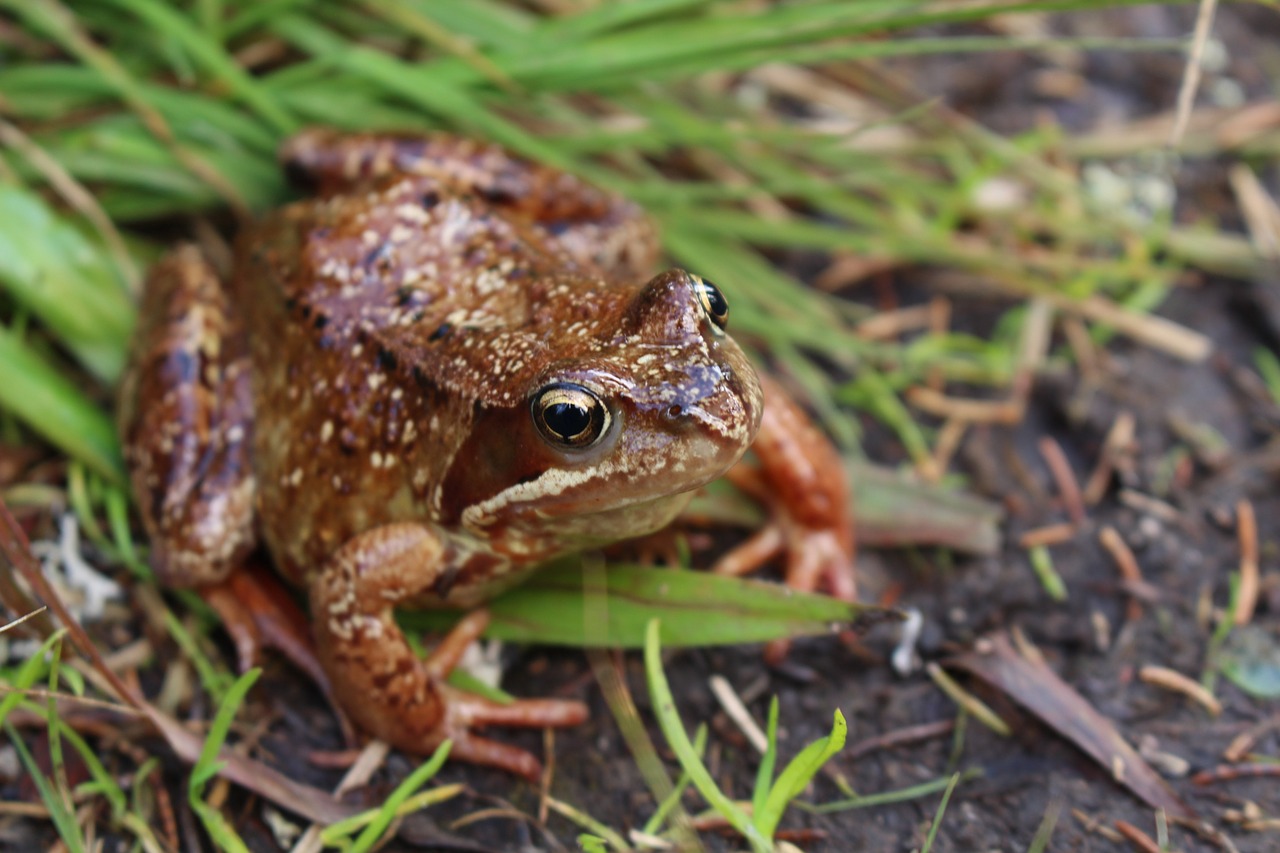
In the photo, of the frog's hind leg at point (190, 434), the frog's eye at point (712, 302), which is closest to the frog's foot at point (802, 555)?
the frog's eye at point (712, 302)

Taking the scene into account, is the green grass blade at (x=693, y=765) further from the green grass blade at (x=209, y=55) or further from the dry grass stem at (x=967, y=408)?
the green grass blade at (x=209, y=55)

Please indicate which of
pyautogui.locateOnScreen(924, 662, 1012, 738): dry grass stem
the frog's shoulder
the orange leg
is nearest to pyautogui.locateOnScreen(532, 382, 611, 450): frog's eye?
the frog's shoulder

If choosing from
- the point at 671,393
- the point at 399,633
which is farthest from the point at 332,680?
the point at 671,393

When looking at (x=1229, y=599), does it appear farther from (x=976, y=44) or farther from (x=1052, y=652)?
(x=976, y=44)

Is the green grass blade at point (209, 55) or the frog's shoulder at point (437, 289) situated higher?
the green grass blade at point (209, 55)

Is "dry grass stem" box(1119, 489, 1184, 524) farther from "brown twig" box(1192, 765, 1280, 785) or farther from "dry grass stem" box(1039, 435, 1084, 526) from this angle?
"brown twig" box(1192, 765, 1280, 785)

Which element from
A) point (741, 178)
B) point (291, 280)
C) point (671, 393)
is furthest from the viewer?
point (741, 178)
